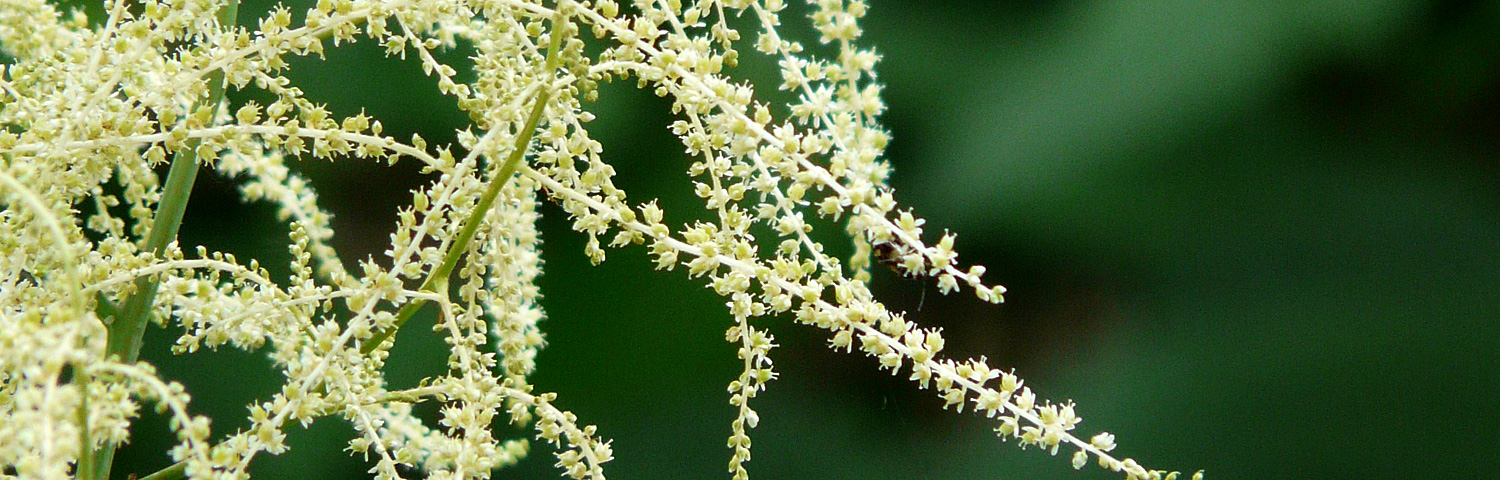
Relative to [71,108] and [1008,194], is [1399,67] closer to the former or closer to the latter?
[1008,194]

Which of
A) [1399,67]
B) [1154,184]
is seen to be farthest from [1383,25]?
[1154,184]

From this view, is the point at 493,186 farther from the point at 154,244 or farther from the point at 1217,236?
the point at 1217,236

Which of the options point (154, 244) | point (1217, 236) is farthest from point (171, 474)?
point (1217, 236)

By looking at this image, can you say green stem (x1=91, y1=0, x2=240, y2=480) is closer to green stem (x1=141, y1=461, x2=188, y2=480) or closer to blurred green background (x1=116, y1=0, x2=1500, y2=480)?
green stem (x1=141, y1=461, x2=188, y2=480)

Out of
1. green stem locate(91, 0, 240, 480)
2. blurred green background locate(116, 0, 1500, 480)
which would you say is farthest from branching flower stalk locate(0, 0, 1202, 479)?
blurred green background locate(116, 0, 1500, 480)

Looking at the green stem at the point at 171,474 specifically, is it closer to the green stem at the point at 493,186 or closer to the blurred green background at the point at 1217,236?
the green stem at the point at 493,186
